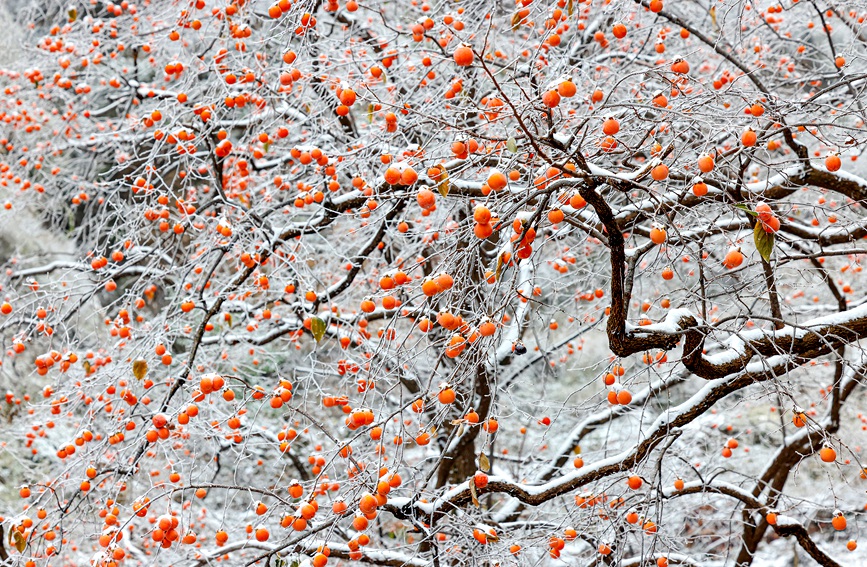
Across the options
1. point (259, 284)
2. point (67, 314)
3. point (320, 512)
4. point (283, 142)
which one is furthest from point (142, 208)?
point (320, 512)

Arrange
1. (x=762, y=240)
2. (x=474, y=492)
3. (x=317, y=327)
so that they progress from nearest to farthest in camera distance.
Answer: (x=762, y=240) < (x=474, y=492) < (x=317, y=327)

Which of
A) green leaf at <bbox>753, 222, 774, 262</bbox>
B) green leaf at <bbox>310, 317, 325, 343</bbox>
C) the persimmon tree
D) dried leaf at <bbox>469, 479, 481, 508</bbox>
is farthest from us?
green leaf at <bbox>310, 317, 325, 343</bbox>

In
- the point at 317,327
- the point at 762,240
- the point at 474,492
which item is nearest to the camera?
the point at 762,240

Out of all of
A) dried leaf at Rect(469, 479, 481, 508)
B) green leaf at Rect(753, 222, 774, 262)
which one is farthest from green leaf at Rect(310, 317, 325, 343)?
green leaf at Rect(753, 222, 774, 262)

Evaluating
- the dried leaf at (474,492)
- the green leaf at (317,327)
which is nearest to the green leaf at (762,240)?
the dried leaf at (474,492)

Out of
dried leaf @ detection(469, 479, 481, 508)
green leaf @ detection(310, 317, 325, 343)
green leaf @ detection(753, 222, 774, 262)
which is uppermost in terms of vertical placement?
green leaf @ detection(753, 222, 774, 262)

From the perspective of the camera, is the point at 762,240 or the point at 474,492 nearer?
the point at 762,240

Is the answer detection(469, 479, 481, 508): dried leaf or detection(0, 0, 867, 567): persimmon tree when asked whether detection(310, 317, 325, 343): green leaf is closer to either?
detection(0, 0, 867, 567): persimmon tree

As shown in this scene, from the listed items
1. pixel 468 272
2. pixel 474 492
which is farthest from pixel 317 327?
pixel 474 492

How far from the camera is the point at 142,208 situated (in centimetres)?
369

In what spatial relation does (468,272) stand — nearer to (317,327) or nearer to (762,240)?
(317,327)

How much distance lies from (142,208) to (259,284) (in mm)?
958

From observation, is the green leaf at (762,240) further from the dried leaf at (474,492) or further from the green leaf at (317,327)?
the green leaf at (317,327)

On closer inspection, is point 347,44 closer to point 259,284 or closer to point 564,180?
point 259,284
